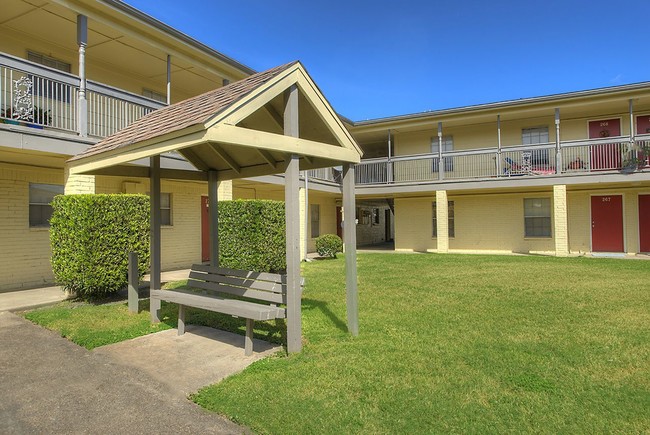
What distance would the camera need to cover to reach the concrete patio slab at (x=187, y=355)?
13.4ft

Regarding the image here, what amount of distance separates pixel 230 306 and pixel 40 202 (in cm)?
752

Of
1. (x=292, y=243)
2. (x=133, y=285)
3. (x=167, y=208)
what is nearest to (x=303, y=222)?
(x=167, y=208)

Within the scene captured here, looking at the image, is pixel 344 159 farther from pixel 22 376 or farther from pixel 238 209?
pixel 238 209

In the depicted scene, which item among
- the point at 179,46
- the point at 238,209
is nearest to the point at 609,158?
the point at 238,209

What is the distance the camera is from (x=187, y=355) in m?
4.72

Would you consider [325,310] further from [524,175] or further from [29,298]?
[524,175]

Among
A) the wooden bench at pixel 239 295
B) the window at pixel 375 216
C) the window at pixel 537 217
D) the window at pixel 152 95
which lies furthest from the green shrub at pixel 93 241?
the window at pixel 375 216

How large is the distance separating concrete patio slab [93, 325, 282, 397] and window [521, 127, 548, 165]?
15157mm

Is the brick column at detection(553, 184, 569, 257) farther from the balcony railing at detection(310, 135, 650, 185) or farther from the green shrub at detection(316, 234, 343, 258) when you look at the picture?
the green shrub at detection(316, 234, 343, 258)

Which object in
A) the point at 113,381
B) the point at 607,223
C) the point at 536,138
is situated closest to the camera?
the point at 113,381

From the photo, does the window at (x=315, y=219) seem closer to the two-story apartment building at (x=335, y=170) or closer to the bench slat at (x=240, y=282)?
the two-story apartment building at (x=335, y=170)

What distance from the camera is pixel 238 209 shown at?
1017cm

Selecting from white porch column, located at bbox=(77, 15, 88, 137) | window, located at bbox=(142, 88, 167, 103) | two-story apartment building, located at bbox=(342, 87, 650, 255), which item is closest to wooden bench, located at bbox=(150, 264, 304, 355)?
white porch column, located at bbox=(77, 15, 88, 137)

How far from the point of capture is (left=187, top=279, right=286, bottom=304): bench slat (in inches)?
189
